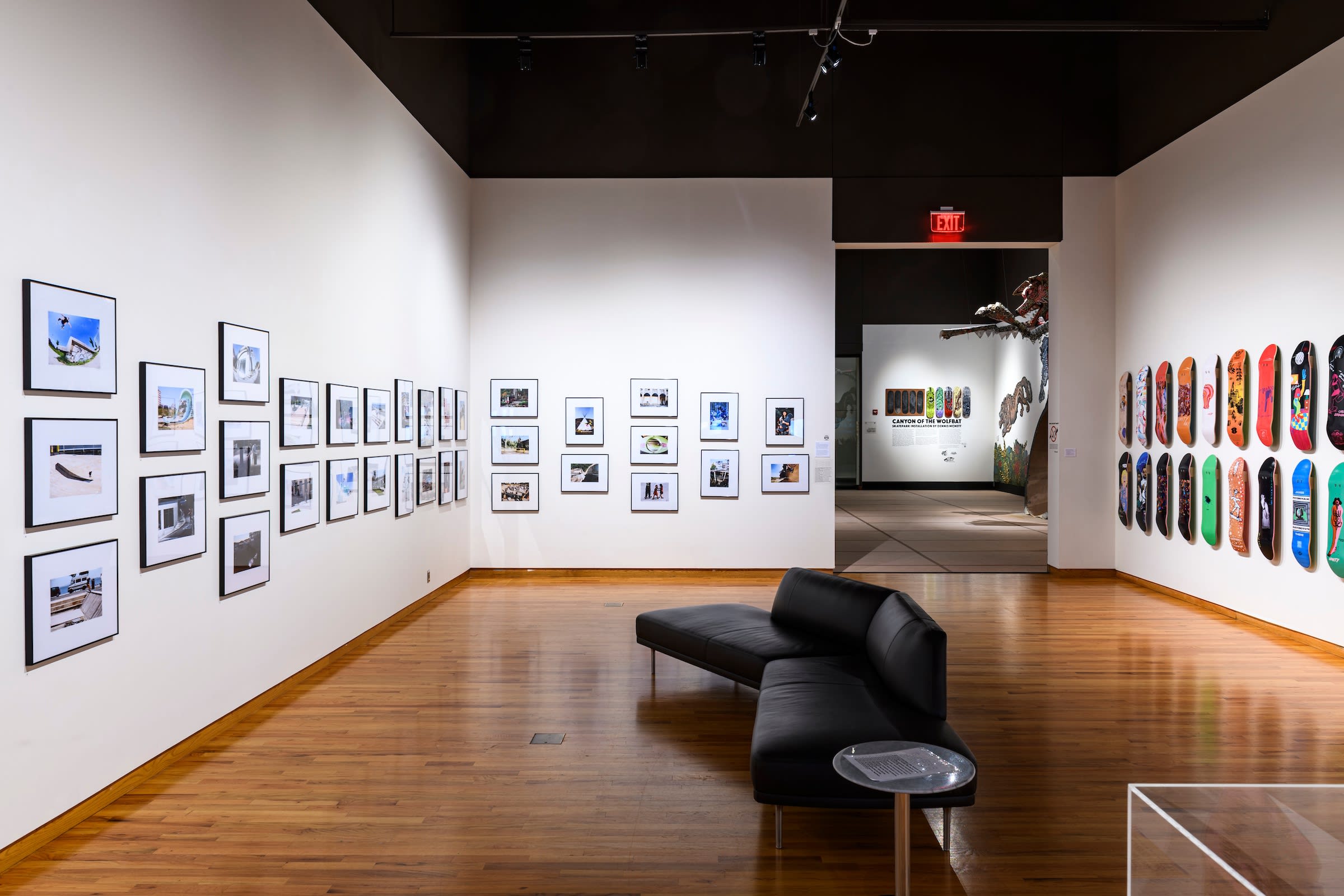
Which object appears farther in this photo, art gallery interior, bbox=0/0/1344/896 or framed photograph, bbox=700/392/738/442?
framed photograph, bbox=700/392/738/442

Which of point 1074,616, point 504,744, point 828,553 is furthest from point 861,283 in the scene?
point 504,744

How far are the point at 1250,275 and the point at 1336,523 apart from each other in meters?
2.38

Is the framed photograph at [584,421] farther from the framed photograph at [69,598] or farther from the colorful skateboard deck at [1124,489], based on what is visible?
the framed photograph at [69,598]

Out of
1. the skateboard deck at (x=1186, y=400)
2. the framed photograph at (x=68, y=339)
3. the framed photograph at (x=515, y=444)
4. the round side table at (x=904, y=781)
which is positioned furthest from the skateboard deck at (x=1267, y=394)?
the framed photograph at (x=68, y=339)

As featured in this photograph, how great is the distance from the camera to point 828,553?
9.88m

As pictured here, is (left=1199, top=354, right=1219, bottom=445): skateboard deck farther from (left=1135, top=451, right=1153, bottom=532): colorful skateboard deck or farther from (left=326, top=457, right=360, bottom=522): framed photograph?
(left=326, top=457, right=360, bottom=522): framed photograph

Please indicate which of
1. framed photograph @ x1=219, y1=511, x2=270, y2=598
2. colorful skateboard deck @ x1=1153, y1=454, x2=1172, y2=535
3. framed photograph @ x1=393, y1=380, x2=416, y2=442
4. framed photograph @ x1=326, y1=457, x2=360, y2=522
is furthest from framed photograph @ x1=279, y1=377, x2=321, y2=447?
colorful skateboard deck @ x1=1153, y1=454, x2=1172, y2=535

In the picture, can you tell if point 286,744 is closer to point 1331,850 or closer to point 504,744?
point 504,744

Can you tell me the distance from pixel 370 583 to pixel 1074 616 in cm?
628

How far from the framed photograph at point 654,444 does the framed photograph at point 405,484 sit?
2.78m

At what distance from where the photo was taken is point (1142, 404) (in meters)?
9.20

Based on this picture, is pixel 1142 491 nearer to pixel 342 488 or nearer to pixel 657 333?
pixel 657 333

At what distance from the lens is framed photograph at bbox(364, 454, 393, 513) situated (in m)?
6.88

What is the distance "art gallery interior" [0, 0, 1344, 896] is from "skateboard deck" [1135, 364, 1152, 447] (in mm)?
76
